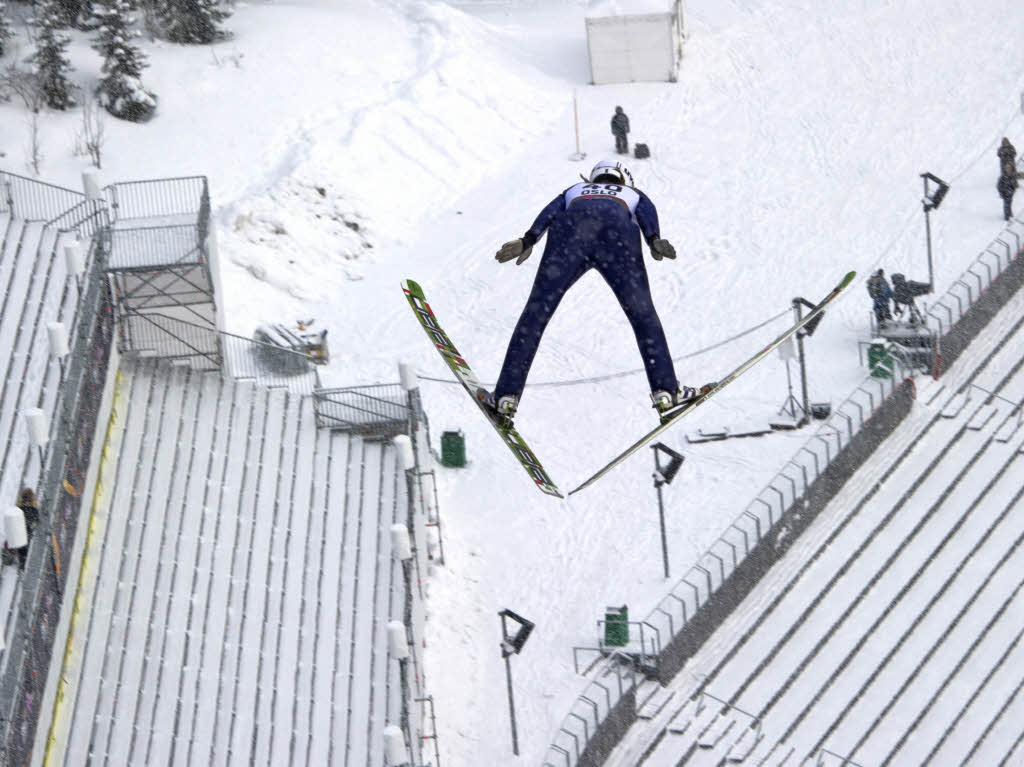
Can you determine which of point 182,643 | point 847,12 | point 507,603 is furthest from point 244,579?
point 847,12

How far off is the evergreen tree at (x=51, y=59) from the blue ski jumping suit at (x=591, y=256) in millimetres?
23777

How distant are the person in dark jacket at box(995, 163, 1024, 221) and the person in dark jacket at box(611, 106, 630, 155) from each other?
7696mm

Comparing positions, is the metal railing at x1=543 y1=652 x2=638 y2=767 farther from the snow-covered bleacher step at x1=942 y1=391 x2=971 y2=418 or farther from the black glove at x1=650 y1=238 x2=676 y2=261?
the black glove at x1=650 y1=238 x2=676 y2=261

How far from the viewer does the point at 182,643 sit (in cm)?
2352

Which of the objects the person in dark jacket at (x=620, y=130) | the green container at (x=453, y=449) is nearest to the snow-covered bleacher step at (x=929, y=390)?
the green container at (x=453, y=449)

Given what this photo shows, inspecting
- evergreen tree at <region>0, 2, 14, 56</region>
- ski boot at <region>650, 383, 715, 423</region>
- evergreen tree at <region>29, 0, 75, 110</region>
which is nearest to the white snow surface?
evergreen tree at <region>29, 0, 75, 110</region>

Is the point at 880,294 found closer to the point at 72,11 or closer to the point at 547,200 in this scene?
the point at 547,200

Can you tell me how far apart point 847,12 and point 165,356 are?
23121 mm

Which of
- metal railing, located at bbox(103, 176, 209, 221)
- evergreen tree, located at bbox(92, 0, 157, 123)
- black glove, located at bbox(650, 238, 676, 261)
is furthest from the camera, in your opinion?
evergreen tree, located at bbox(92, 0, 157, 123)

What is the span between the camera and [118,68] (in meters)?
38.6

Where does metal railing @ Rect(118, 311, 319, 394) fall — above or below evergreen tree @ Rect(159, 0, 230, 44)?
below

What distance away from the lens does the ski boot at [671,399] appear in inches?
653

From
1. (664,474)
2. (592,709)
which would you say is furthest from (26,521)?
(664,474)

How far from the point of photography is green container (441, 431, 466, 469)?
29.8 meters
